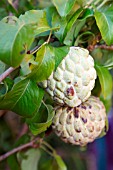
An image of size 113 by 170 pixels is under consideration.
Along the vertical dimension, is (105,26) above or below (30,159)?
above

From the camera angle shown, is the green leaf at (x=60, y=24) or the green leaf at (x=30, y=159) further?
the green leaf at (x=30, y=159)

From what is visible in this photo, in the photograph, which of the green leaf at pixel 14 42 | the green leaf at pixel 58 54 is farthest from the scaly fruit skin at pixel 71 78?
the green leaf at pixel 14 42

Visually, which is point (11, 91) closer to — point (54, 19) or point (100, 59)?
point (54, 19)

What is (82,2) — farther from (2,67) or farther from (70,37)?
(2,67)

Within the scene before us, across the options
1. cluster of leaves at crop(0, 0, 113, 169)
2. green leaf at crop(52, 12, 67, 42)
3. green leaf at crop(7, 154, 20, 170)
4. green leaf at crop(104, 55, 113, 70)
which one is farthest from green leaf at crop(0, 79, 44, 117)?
green leaf at crop(7, 154, 20, 170)

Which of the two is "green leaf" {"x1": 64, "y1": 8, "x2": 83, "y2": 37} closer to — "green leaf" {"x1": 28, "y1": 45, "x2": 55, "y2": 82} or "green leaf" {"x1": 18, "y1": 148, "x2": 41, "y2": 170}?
"green leaf" {"x1": 28, "y1": 45, "x2": 55, "y2": 82}

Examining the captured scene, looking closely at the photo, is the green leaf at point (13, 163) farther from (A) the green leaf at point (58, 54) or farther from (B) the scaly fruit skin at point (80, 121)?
(A) the green leaf at point (58, 54)

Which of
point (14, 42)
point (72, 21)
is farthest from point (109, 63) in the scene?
point (14, 42)
